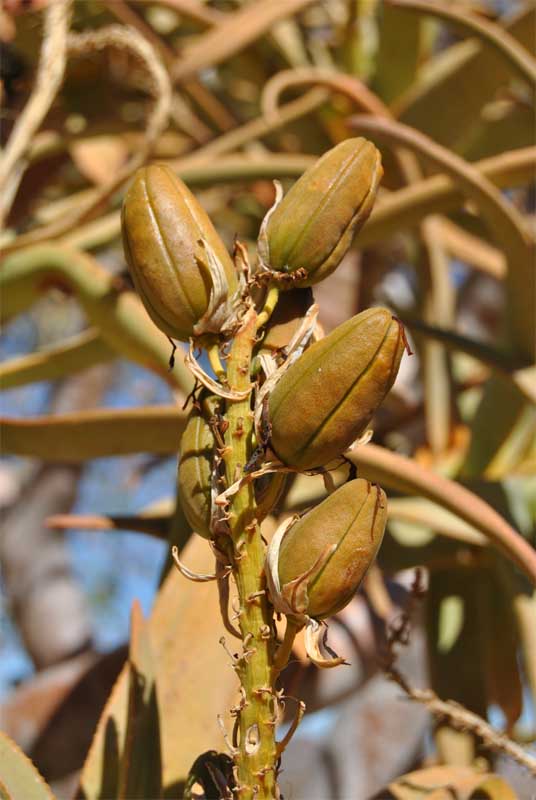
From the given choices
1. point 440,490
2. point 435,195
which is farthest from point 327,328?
point 440,490

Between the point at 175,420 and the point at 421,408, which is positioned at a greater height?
the point at 175,420

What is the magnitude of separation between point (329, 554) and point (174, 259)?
0.43ft

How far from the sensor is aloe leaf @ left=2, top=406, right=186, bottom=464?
699mm

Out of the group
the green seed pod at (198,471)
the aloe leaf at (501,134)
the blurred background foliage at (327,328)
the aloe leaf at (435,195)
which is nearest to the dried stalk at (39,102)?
the blurred background foliage at (327,328)

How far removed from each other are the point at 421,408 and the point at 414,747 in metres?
1.38

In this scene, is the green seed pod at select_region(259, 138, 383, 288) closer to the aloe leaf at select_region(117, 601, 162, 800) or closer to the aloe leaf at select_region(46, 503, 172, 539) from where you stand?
the aloe leaf at select_region(117, 601, 162, 800)

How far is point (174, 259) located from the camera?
406mm

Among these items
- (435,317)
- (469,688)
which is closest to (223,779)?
(469,688)

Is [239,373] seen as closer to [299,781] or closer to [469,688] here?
[469,688]

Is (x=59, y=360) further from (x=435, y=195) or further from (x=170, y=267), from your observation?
(x=170, y=267)

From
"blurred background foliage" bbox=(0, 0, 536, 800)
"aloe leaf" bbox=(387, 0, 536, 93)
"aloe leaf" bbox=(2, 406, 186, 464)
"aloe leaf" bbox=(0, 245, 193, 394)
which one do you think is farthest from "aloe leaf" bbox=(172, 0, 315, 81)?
"aloe leaf" bbox=(2, 406, 186, 464)

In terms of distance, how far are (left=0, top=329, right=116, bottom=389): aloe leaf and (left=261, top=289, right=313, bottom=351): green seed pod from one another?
0.44 metres

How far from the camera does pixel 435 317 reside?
1137 mm

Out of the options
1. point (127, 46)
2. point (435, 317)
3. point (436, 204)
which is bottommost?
point (435, 317)
